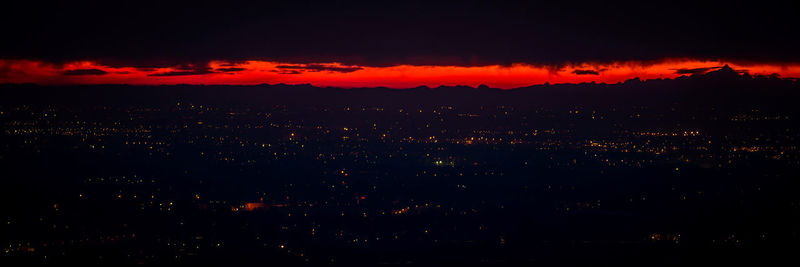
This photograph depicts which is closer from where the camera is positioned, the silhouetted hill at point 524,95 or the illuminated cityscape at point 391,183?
the illuminated cityscape at point 391,183

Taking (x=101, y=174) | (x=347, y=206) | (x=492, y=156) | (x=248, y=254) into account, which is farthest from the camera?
(x=492, y=156)

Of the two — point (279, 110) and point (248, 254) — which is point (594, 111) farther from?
point (248, 254)

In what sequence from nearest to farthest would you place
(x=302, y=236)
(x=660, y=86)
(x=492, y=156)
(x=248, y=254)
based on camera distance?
1. (x=248, y=254)
2. (x=302, y=236)
3. (x=492, y=156)
4. (x=660, y=86)

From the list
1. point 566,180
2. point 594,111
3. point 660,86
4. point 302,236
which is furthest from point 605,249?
point 660,86

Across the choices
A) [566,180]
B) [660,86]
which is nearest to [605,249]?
[566,180]

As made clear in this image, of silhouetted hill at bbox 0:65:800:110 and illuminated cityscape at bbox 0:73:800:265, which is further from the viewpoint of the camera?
silhouetted hill at bbox 0:65:800:110

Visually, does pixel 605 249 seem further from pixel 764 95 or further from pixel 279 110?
pixel 764 95

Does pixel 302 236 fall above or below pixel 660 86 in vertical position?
below

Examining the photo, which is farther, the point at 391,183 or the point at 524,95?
the point at 524,95

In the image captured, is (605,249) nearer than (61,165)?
Yes
